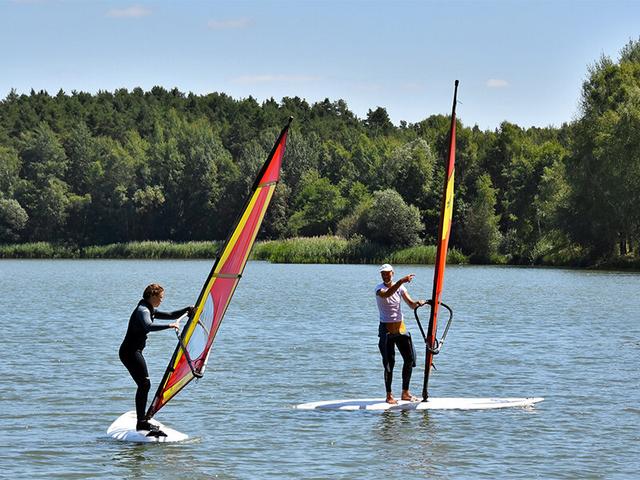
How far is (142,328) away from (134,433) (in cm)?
154

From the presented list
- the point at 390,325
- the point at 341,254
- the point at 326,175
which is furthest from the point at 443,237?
the point at 326,175

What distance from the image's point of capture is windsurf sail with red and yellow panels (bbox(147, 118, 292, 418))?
11.0m

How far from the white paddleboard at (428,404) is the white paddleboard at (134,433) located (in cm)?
241

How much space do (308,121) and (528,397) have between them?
137432 mm

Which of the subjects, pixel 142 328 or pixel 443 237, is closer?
pixel 142 328

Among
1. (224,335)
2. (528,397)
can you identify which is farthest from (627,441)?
(224,335)

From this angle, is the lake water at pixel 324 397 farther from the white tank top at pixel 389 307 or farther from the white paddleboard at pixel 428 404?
the white tank top at pixel 389 307

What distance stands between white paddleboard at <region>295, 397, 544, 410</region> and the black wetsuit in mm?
3315

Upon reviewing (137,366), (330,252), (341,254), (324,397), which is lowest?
(324,397)

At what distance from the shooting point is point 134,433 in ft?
40.2

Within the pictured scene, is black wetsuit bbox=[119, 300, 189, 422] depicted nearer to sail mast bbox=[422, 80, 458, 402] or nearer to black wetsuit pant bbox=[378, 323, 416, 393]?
black wetsuit pant bbox=[378, 323, 416, 393]

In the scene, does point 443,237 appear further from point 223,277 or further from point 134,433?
point 134,433

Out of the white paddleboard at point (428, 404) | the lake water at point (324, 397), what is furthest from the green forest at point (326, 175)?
the white paddleboard at point (428, 404)

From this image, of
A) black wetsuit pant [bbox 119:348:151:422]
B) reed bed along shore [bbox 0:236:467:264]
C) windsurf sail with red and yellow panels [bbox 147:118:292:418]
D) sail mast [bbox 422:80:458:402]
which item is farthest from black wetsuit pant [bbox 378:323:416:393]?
reed bed along shore [bbox 0:236:467:264]
